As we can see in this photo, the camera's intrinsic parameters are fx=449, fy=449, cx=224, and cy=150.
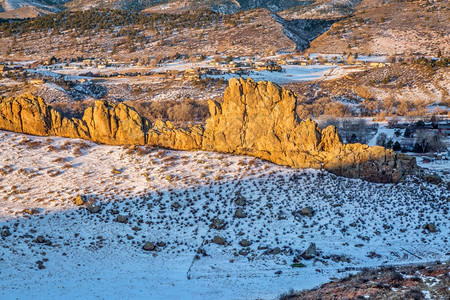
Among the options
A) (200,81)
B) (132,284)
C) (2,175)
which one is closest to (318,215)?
(132,284)

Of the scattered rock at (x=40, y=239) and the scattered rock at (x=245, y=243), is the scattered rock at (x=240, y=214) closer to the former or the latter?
the scattered rock at (x=245, y=243)

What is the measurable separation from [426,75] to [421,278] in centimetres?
7131

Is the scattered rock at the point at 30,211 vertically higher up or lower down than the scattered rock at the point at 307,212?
higher up

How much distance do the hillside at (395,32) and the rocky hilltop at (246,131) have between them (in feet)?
274

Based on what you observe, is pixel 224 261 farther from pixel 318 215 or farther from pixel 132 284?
pixel 318 215

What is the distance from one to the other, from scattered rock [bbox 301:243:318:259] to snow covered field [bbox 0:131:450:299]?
418mm

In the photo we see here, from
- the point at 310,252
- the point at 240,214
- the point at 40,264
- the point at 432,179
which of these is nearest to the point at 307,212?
the point at 240,214

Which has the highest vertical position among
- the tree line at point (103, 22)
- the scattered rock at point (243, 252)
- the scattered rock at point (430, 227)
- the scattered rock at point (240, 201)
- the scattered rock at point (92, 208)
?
the tree line at point (103, 22)

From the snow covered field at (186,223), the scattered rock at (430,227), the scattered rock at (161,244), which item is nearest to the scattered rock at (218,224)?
the snow covered field at (186,223)

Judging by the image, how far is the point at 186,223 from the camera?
2489 cm

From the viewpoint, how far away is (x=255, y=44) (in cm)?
11794

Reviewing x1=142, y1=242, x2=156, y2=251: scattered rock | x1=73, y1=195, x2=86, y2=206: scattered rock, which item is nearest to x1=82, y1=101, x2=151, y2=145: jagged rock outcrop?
x1=73, y1=195, x2=86, y2=206: scattered rock

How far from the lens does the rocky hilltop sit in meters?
29.4

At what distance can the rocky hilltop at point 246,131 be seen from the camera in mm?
29375
